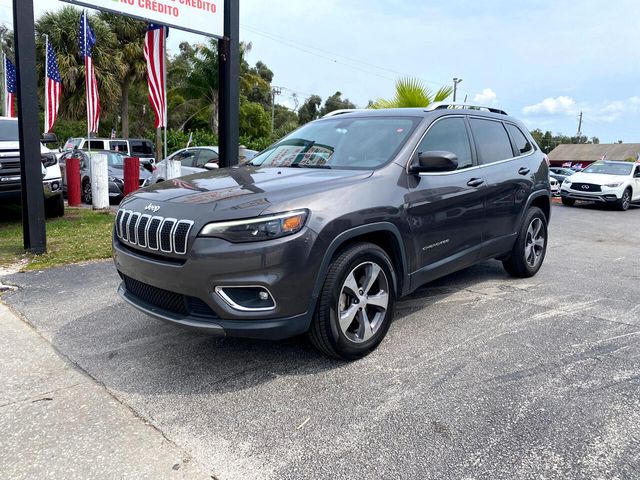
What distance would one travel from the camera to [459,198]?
4.32 meters

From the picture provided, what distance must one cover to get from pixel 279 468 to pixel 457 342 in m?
1.93

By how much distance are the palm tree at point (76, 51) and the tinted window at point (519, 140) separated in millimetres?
24455

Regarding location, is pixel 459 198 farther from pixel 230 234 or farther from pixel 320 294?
pixel 230 234

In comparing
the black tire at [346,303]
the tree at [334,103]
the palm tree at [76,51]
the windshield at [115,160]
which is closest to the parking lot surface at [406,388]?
the black tire at [346,303]

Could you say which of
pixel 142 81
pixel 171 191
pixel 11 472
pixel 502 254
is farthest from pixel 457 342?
pixel 142 81

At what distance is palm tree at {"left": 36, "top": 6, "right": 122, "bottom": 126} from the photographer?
2569 cm

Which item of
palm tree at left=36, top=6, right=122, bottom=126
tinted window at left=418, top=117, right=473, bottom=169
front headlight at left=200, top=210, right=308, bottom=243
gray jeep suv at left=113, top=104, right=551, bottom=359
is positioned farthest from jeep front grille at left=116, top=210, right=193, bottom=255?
palm tree at left=36, top=6, right=122, bottom=126

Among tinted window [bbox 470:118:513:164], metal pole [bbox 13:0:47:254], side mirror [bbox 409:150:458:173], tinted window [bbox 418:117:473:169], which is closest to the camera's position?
side mirror [bbox 409:150:458:173]

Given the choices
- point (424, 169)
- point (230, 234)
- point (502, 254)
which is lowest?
point (502, 254)

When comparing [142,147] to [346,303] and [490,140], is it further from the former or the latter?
[346,303]

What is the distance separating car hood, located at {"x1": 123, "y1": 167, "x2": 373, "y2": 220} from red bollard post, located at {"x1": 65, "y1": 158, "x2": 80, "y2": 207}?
873cm

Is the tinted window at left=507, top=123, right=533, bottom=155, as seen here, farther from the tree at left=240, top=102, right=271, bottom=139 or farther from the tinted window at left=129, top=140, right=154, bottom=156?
the tree at left=240, top=102, right=271, bottom=139

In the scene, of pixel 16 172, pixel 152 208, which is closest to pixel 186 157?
pixel 16 172

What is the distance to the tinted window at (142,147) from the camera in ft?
76.7
